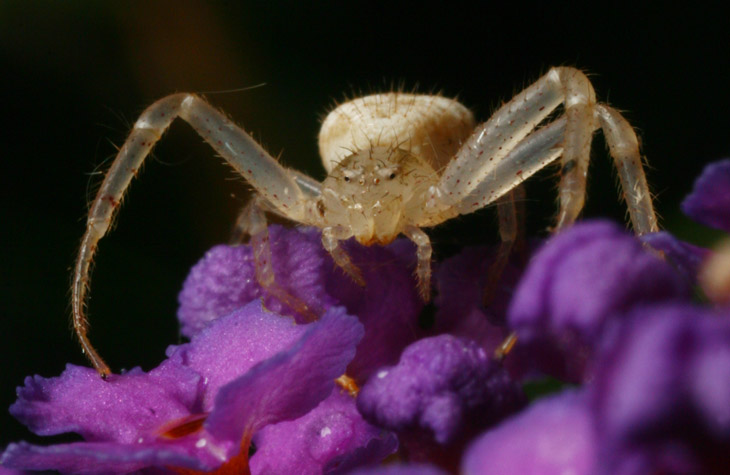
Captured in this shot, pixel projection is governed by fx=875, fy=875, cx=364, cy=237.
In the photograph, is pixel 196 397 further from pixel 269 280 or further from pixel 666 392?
pixel 666 392

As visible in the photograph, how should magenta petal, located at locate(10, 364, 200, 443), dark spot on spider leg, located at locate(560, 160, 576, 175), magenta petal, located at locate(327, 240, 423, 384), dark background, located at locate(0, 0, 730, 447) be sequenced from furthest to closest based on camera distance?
dark background, located at locate(0, 0, 730, 447)
dark spot on spider leg, located at locate(560, 160, 576, 175)
magenta petal, located at locate(327, 240, 423, 384)
magenta petal, located at locate(10, 364, 200, 443)

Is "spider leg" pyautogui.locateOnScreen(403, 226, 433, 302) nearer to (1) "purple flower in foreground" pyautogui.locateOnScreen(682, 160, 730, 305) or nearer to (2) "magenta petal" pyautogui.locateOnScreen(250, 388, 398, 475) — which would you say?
(2) "magenta petal" pyautogui.locateOnScreen(250, 388, 398, 475)

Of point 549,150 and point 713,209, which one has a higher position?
point 713,209

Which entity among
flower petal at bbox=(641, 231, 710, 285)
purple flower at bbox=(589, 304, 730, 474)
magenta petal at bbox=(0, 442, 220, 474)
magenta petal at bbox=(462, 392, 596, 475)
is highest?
purple flower at bbox=(589, 304, 730, 474)

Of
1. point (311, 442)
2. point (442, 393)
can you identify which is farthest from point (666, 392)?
point (311, 442)

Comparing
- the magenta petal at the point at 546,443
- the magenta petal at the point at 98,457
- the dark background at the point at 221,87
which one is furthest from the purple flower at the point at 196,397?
the dark background at the point at 221,87

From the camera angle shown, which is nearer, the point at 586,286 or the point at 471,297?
the point at 586,286

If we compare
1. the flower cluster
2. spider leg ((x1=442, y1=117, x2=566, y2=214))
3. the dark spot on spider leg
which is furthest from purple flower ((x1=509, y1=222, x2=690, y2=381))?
spider leg ((x1=442, y1=117, x2=566, y2=214))

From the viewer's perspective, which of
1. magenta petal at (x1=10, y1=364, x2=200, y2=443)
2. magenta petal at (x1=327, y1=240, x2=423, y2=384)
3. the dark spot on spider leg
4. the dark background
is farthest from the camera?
the dark background

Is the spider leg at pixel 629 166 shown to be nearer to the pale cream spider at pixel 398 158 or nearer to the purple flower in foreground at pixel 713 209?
the pale cream spider at pixel 398 158
